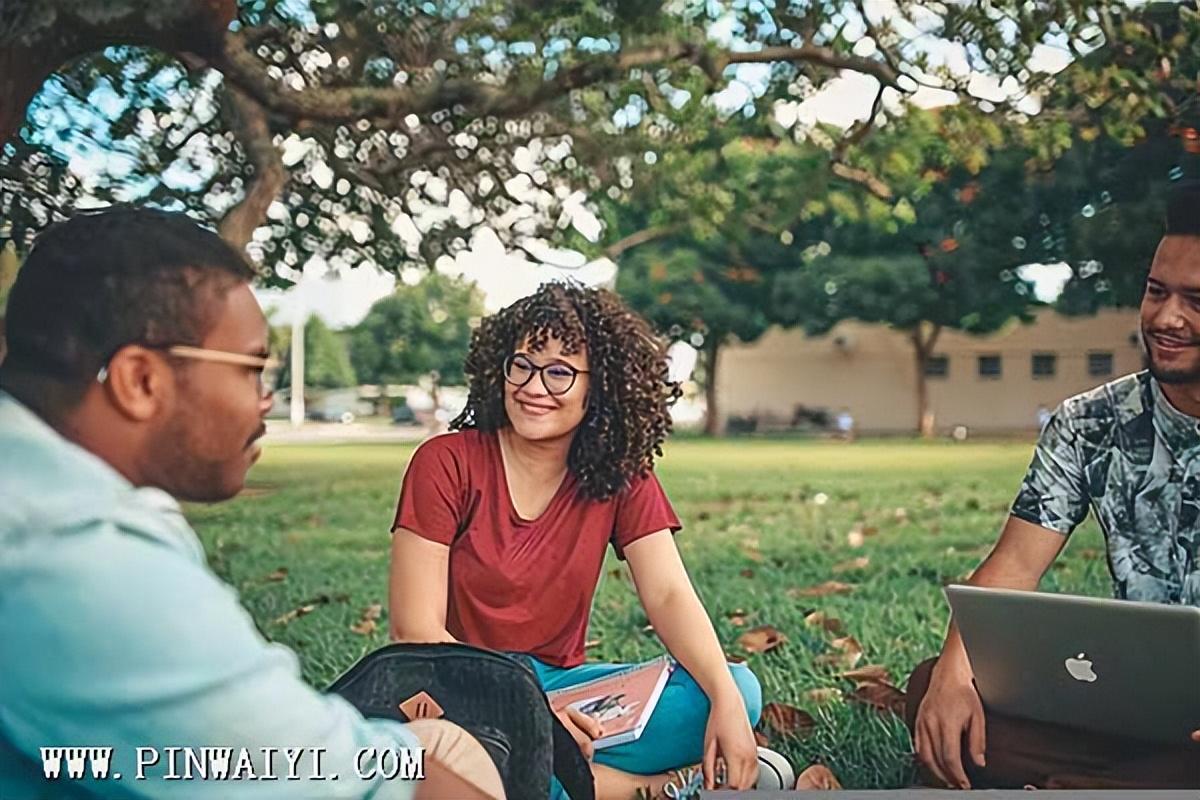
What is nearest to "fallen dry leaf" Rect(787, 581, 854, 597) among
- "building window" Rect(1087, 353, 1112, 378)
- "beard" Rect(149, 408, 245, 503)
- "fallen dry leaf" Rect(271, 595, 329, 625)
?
"building window" Rect(1087, 353, 1112, 378)

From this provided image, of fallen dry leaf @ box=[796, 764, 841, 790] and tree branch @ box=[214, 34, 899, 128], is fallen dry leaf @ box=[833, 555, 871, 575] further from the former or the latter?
tree branch @ box=[214, 34, 899, 128]

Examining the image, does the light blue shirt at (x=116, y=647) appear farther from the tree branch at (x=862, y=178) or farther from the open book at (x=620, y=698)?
the tree branch at (x=862, y=178)

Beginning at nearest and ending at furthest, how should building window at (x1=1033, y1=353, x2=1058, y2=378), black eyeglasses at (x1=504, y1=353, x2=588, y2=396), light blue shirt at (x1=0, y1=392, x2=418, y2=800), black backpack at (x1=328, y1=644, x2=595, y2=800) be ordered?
light blue shirt at (x1=0, y1=392, x2=418, y2=800)
black backpack at (x1=328, y1=644, x2=595, y2=800)
black eyeglasses at (x1=504, y1=353, x2=588, y2=396)
building window at (x1=1033, y1=353, x2=1058, y2=378)

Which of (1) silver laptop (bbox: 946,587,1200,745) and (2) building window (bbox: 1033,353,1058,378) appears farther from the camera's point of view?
(2) building window (bbox: 1033,353,1058,378)

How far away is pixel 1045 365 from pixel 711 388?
0.75m

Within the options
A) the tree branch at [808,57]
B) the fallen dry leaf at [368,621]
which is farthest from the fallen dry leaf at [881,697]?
the tree branch at [808,57]

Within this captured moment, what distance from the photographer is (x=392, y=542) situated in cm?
271

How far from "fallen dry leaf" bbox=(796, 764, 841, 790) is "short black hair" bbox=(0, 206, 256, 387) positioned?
60.2 inches

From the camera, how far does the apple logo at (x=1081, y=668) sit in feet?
8.98

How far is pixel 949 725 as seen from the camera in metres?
2.84

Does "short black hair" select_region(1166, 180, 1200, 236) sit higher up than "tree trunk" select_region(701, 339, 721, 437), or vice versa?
"short black hair" select_region(1166, 180, 1200, 236)

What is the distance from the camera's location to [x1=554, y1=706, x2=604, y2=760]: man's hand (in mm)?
2662

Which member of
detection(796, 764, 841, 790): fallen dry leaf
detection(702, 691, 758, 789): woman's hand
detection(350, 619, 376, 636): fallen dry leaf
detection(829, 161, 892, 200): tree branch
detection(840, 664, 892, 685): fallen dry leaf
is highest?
detection(829, 161, 892, 200): tree branch

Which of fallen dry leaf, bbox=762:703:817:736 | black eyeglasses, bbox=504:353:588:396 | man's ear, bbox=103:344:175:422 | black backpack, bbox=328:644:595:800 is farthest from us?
fallen dry leaf, bbox=762:703:817:736
